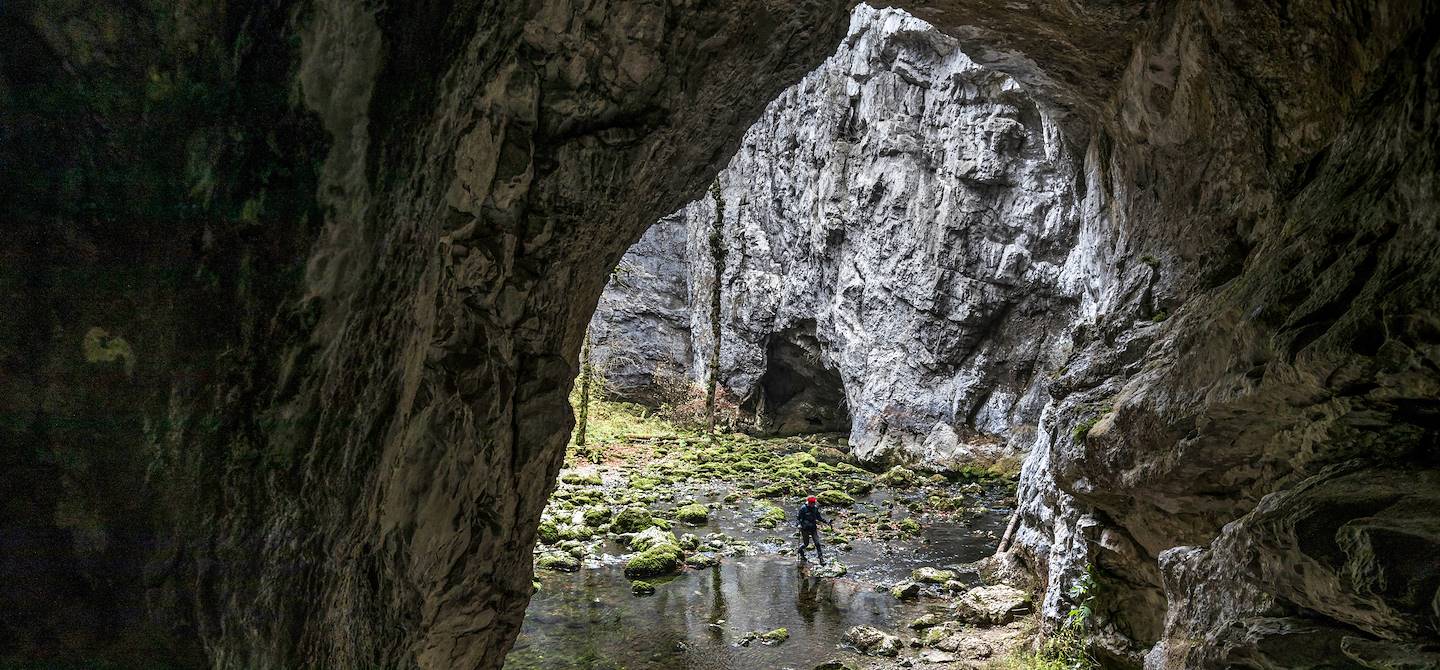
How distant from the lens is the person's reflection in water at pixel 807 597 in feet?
39.6

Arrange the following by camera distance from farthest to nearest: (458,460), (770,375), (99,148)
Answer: (770,375) < (458,460) < (99,148)

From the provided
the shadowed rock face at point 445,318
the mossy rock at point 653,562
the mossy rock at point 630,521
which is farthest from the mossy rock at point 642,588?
the shadowed rock face at point 445,318

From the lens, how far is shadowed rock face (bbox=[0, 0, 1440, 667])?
3014 millimetres

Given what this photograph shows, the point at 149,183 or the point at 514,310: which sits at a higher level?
the point at 149,183

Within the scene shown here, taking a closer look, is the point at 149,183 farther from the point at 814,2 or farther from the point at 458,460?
the point at 814,2

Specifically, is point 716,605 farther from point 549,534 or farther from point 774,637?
point 549,534

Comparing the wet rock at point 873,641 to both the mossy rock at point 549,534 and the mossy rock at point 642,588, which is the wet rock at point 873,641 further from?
the mossy rock at point 549,534

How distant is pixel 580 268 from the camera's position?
284 inches

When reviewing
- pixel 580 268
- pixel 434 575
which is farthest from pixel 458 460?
pixel 580 268

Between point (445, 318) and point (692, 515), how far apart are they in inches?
538

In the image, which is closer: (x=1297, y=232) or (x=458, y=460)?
(x=1297, y=232)

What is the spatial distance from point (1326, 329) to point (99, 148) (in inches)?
245

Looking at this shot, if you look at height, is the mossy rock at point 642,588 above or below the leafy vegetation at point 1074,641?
below

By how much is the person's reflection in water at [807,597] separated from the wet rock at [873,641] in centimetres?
98
